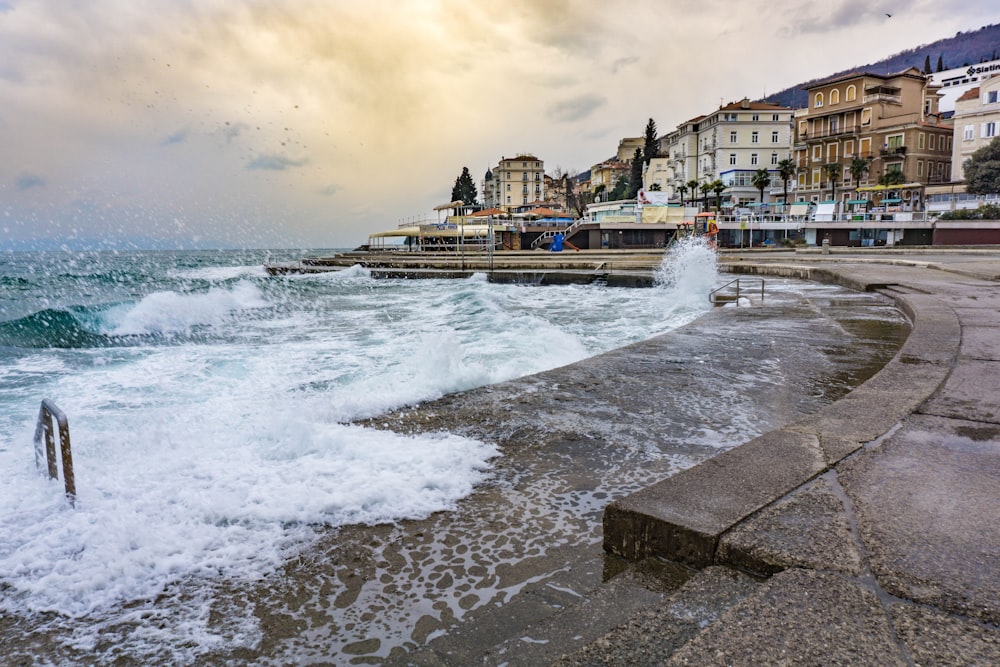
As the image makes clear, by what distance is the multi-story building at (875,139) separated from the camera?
50.6 metres

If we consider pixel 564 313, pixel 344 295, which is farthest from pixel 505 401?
pixel 344 295

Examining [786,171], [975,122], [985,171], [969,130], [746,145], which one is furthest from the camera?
[746,145]

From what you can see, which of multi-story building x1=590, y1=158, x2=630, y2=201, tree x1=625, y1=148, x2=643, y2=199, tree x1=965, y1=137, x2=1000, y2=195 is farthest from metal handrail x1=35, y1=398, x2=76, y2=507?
multi-story building x1=590, y1=158, x2=630, y2=201

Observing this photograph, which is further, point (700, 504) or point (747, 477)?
point (747, 477)

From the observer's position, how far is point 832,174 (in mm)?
52625

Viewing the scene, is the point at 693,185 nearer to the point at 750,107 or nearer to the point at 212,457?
the point at 750,107

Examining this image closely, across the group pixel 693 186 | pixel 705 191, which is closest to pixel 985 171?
pixel 705 191

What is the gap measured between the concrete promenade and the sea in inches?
52.4

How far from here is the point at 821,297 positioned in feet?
37.9

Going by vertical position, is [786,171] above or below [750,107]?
below

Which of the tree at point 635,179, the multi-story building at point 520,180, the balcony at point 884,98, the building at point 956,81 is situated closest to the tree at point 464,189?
the multi-story building at point 520,180

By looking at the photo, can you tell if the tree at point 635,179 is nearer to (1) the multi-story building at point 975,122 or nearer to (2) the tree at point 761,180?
(2) the tree at point 761,180

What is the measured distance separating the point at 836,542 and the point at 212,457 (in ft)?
11.7

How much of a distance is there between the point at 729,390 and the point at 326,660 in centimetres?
390
